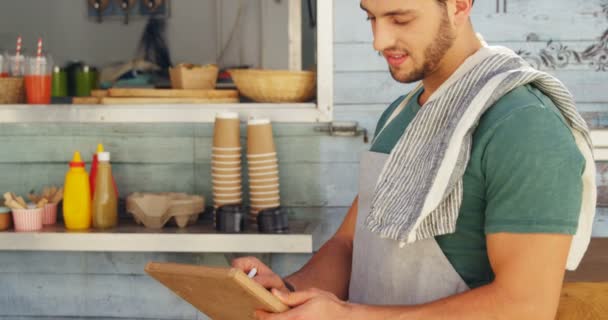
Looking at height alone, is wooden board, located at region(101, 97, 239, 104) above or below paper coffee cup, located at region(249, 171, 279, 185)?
above

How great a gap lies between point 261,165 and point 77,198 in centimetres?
67

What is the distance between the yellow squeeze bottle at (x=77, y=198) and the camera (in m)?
3.23

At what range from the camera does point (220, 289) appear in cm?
142

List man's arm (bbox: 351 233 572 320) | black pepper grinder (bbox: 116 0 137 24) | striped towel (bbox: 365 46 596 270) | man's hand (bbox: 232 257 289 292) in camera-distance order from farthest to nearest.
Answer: black pepper grinder (bbox: 116 0 137 24), man's hand (bbox: 232 257 289 292), striped towel (bbox: 365 46 596 270), man's arm (bbox: 351 233 572 320)

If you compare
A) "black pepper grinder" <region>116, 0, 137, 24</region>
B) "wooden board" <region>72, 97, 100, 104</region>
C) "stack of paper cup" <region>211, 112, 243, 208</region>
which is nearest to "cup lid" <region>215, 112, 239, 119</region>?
"stack of paper cup" <region>211, 112, 243, 208</region>

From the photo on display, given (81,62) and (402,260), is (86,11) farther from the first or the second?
(402,260)

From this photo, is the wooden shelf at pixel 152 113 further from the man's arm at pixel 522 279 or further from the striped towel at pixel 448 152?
the man's arm at pixel 522 279

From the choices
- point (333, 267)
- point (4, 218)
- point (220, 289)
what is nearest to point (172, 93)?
point (4, 218)

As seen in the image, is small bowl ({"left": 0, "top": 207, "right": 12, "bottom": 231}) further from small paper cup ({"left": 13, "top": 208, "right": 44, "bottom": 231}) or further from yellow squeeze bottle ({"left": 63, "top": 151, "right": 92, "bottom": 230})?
yellow squeeze bottle ({"left": 63, "top": 151, "right": 92, "bottom": 230})

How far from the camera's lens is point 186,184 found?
350 cm

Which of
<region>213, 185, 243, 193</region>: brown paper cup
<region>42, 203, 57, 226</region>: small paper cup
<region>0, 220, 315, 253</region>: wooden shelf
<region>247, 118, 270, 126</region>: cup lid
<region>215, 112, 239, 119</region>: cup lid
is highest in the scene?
<region>215, 112, 239, 119</region>: cup lid

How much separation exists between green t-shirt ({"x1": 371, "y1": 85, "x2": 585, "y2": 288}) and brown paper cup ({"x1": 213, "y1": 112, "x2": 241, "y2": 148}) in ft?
6.04

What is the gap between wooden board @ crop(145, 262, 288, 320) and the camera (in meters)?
1.34

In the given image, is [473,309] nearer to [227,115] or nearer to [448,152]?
[448,152]
